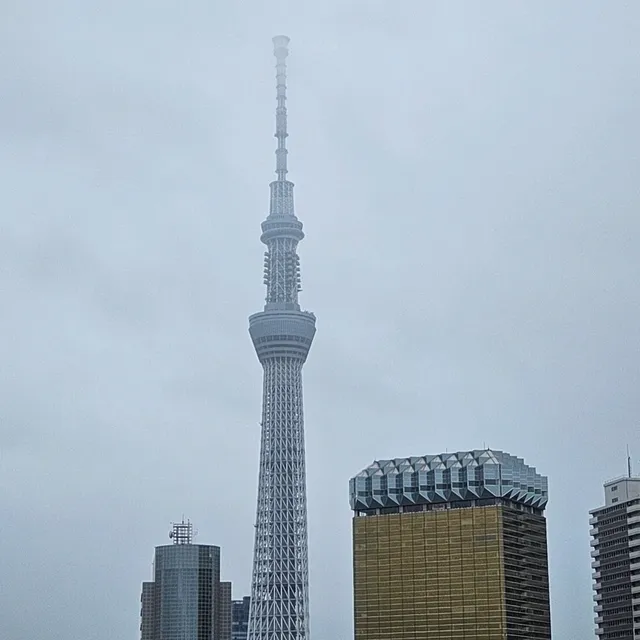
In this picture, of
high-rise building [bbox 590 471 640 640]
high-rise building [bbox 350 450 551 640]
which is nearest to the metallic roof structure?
high-rise building [bbox 350 450 551 640]

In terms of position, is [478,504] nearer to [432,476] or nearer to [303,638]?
[432,476]

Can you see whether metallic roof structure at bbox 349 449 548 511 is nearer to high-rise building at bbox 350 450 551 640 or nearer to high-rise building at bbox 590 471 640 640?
high-rise building at bbox 350 450 551 640

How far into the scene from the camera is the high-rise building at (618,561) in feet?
Answer: 487

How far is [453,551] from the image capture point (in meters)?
143

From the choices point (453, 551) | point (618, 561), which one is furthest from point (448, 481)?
point (618, 561)

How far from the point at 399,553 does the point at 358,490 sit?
12199 millimetres

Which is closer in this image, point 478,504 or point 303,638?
point 478,504

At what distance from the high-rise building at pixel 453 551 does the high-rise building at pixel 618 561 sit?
10.7 metres

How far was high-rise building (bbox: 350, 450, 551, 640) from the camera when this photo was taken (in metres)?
140

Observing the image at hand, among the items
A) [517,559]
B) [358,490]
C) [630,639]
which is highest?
[358,490]

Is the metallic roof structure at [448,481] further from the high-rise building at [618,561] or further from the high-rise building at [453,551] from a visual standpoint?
the high-rise building at [618,561]

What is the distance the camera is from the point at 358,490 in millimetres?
156500

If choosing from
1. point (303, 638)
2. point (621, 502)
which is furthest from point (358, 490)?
point (303, 638)

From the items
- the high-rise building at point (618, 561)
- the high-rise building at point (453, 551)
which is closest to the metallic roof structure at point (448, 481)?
the high-rise building at point (453, 551)
